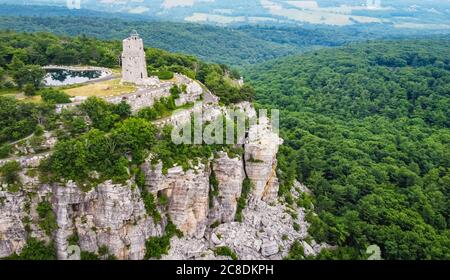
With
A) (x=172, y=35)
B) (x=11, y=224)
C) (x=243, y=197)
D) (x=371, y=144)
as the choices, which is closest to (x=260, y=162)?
(x=243, y=197)

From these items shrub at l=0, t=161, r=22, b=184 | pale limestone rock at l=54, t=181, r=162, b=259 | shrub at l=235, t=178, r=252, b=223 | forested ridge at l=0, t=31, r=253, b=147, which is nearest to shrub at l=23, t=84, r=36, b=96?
forested ridge at l=0, t=31, r=253, b=147

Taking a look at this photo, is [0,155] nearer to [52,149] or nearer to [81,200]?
[52,149]

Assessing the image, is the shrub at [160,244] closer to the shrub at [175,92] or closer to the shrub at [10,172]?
the shrub at [10,172]

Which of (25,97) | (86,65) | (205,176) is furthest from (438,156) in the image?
(25,97)

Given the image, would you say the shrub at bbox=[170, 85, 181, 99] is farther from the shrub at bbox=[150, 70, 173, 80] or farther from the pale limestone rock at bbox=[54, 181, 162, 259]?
the pale limestone rock at bbox=[54, 181, 162, 259]

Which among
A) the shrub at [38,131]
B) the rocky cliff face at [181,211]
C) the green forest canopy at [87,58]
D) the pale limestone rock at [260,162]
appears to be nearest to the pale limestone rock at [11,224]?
the rocky cliff face at [181,211]
